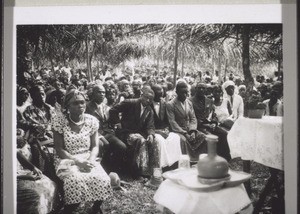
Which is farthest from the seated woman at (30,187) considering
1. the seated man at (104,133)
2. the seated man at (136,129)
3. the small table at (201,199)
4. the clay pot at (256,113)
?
the clay pot at (256,113)

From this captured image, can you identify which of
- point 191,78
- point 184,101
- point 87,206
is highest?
point 191,78

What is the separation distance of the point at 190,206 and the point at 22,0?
5.17 ft

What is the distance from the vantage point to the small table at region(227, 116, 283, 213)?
221 centimetres

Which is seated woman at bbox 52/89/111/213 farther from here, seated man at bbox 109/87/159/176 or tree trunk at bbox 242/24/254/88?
tree trunk at bbox 242/24/254/88

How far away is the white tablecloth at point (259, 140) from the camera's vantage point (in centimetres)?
221

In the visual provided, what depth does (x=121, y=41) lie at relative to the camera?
223 centimetres

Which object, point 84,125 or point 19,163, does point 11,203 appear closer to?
point 19,163

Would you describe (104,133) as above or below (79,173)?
above

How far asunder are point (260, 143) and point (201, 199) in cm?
50

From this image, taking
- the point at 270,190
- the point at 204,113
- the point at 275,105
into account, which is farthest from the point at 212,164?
the point at 275,105

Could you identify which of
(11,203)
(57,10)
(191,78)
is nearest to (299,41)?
(191,78)

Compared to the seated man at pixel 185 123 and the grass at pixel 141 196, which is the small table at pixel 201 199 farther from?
the seated man at pixel 185 123

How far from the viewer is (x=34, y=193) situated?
2254 millimetres

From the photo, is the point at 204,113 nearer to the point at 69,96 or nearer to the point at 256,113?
the point at 256,113
